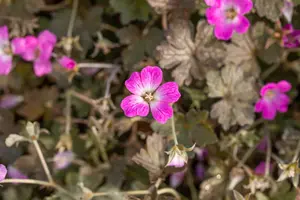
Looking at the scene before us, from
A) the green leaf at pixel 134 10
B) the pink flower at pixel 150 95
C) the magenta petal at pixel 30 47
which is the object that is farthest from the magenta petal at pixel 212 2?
the magenta petal at pixel 30 47

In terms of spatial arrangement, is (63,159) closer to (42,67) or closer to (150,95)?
(42,67)

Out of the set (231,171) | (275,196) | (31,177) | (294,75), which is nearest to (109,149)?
(31,177)

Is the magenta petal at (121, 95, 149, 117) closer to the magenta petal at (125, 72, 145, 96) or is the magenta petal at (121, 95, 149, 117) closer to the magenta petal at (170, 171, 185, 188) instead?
the magenta petal at (125, 72, 145, 96)

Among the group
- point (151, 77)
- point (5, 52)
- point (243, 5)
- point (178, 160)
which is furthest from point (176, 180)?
point (5, 52)

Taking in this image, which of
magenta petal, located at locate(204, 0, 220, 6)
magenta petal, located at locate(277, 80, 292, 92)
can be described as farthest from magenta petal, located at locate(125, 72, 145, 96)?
magenta petal, located at locate(277, 80, 292, 92)

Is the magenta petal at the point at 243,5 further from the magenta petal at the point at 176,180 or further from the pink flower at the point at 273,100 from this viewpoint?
the magenta petal at the point at 176,180

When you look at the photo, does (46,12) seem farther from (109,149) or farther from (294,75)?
(294,75)
